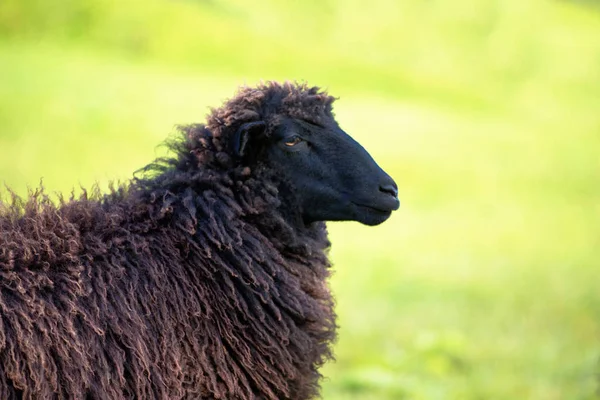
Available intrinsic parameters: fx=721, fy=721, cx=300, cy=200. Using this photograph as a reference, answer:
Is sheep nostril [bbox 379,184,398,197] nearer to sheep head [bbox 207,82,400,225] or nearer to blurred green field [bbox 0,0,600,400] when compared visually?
sheep head [bbox 207,82,400,225]

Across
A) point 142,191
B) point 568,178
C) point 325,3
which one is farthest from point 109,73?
point 142,191

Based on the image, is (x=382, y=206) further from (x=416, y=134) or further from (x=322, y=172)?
(x=416, y=134)

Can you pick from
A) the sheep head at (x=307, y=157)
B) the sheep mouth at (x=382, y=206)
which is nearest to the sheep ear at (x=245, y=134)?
the sheep head at (x=307, y=157)

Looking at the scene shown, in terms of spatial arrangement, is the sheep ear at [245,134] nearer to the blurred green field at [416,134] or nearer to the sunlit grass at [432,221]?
the blurred green field at [416,134]

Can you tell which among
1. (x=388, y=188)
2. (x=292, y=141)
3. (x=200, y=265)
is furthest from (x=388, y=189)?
(x=200, y=265)

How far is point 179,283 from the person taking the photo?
3.85m

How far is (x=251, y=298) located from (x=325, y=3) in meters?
27.0

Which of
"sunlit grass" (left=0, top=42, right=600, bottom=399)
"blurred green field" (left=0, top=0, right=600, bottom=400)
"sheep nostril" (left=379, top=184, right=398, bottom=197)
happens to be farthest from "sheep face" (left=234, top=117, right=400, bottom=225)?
"sunlit grass" (left=0, top=42, right=600, bottom=399)

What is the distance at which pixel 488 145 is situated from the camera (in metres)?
22.2

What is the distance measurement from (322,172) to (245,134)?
51 centimetres

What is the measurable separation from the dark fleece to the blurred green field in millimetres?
1140

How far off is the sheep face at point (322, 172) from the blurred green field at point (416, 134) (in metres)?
1.44

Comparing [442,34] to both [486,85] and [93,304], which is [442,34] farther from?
[93,304]

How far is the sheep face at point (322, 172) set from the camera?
4.14 metres
